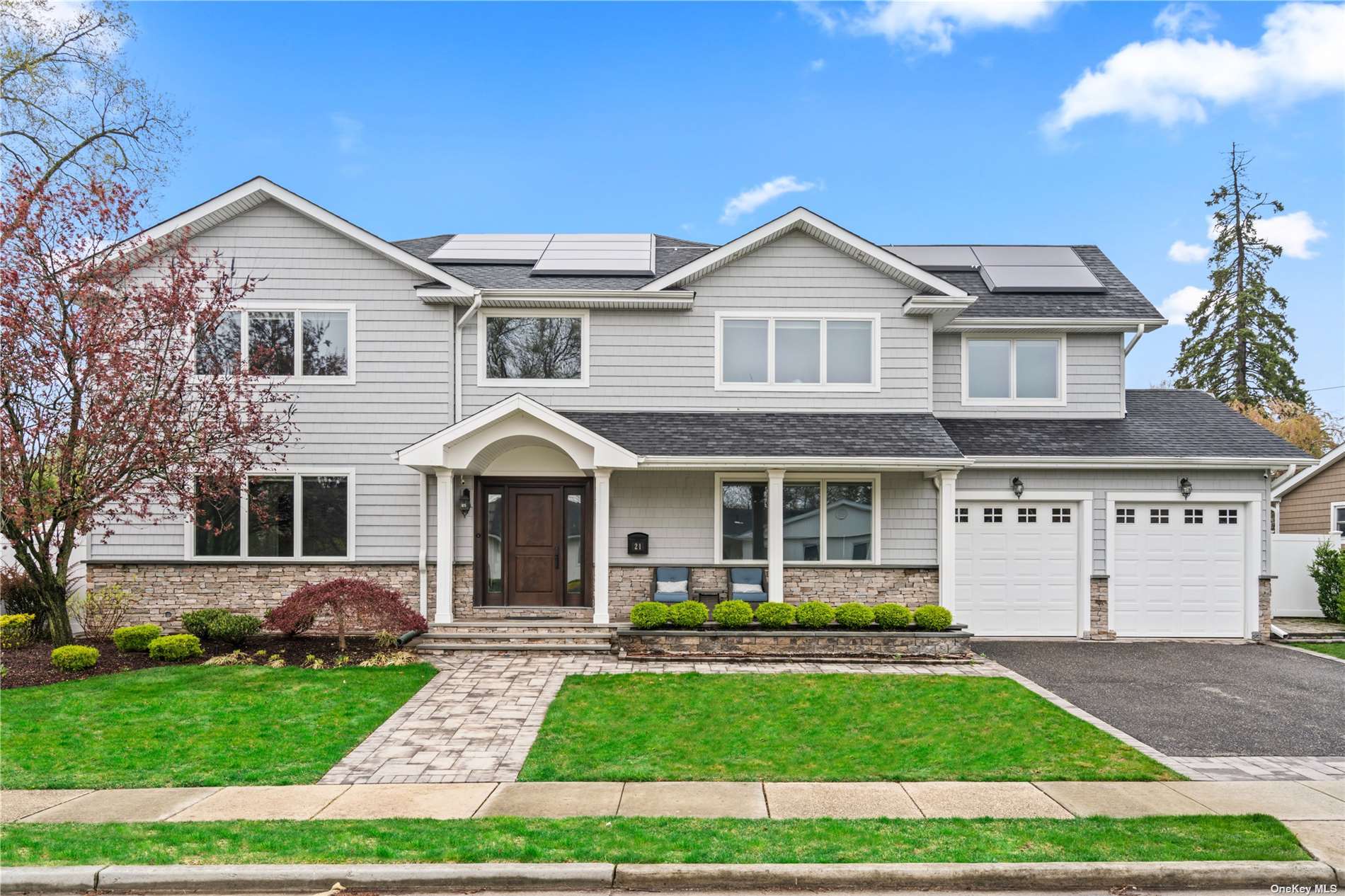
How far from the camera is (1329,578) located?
539 inches

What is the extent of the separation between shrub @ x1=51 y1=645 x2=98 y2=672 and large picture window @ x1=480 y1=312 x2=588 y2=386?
6677mm

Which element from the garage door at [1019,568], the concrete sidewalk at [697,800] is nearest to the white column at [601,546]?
the concrete sidewalk at [697,800]

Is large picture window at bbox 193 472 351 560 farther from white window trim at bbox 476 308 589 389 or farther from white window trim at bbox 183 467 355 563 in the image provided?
white window trim at bbox 476 308 589 389

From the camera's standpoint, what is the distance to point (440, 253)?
47.2 ft

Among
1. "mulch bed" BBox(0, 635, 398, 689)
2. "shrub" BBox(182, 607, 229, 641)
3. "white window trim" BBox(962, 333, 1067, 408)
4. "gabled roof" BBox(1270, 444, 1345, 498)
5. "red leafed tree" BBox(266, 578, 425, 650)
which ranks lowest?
"mulch bed" BBox(0, 635, 398, 689)

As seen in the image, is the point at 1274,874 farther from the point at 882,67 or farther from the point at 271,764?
the point at 882,67

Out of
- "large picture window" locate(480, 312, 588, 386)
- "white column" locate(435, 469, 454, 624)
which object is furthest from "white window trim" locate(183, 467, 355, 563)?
"large picture window" locate(480, 312, 588, 386)

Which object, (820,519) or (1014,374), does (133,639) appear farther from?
(1014,374)

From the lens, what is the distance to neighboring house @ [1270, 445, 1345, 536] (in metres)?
16.1

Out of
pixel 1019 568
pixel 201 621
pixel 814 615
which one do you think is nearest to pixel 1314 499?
pixel 1019 568

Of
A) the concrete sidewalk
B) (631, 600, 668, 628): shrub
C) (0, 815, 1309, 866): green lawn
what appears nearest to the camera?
(0, 815, 1309, 866): green lawn

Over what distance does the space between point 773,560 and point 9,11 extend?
19.9 metres

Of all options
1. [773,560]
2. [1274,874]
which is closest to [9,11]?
[773,560]

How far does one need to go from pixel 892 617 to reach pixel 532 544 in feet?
19.6
